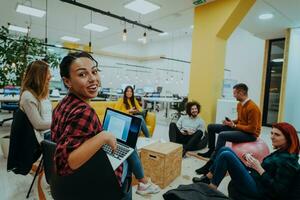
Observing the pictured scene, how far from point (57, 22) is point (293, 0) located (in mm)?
6557

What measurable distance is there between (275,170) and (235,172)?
33 cm

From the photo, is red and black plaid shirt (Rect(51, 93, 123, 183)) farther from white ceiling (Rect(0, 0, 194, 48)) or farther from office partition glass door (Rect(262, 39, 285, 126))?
office partition glass door (Rect(262, 39, 285, 126))

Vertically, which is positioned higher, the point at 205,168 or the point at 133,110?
the point at 133,110

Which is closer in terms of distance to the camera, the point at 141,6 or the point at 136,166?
the point at 136,166

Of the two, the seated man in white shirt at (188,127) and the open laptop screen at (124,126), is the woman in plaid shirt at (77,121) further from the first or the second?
the seated man in white shirt at (188,127)

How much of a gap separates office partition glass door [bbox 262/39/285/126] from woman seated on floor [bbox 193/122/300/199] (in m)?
5.90

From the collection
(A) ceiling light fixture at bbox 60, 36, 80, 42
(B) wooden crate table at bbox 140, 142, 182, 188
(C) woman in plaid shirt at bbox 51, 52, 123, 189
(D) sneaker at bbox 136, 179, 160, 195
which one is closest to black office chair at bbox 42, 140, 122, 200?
(C) woman in plaid shirt at bbox 51, 52, 123, 189

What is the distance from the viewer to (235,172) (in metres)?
1.99

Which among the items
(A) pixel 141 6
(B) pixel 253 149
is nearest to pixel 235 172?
(B) pixel 253 149

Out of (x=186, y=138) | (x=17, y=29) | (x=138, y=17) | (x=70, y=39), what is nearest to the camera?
(x=186, y=138)

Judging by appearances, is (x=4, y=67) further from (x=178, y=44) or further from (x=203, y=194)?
(x=178, y=44)

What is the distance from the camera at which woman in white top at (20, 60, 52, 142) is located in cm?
229

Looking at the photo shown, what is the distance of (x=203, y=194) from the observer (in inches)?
76.0

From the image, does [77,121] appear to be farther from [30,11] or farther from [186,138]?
[30,11]
